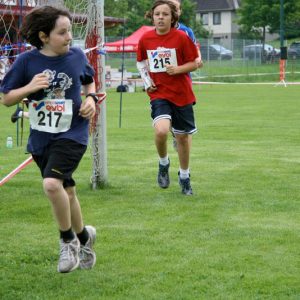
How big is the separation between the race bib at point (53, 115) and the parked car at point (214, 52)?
44.5 m

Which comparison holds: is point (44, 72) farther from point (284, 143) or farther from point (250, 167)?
point (284, 143)

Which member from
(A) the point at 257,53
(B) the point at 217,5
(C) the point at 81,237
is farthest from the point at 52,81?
(B) the point at 217,5

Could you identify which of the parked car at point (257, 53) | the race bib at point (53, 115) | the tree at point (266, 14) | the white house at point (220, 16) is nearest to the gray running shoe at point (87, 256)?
the race bib at point (53, 115)

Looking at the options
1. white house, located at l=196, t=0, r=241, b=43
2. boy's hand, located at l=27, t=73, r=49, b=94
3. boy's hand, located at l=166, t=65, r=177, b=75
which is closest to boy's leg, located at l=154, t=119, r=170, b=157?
boy's hand, located at l=166, t=65, r=177, b=75

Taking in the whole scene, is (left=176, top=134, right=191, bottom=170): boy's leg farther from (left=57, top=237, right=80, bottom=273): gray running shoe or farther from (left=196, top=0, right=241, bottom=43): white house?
(left=196, top=0, right=241, bottom=43): white house

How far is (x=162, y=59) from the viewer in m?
8.35

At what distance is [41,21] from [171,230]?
2.17m

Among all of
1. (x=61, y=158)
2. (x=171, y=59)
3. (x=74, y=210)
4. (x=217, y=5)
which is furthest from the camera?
(x=217, y=5)

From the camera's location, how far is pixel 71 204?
5.46 meters

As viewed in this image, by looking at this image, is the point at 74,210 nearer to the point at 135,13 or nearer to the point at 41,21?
the point at 41,21

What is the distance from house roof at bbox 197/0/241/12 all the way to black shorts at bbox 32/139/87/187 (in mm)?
84832

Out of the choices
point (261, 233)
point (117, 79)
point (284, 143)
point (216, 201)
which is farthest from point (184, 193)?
point (117, 79)

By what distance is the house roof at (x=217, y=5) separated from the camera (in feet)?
292

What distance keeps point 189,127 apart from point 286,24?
5680 centimetres
